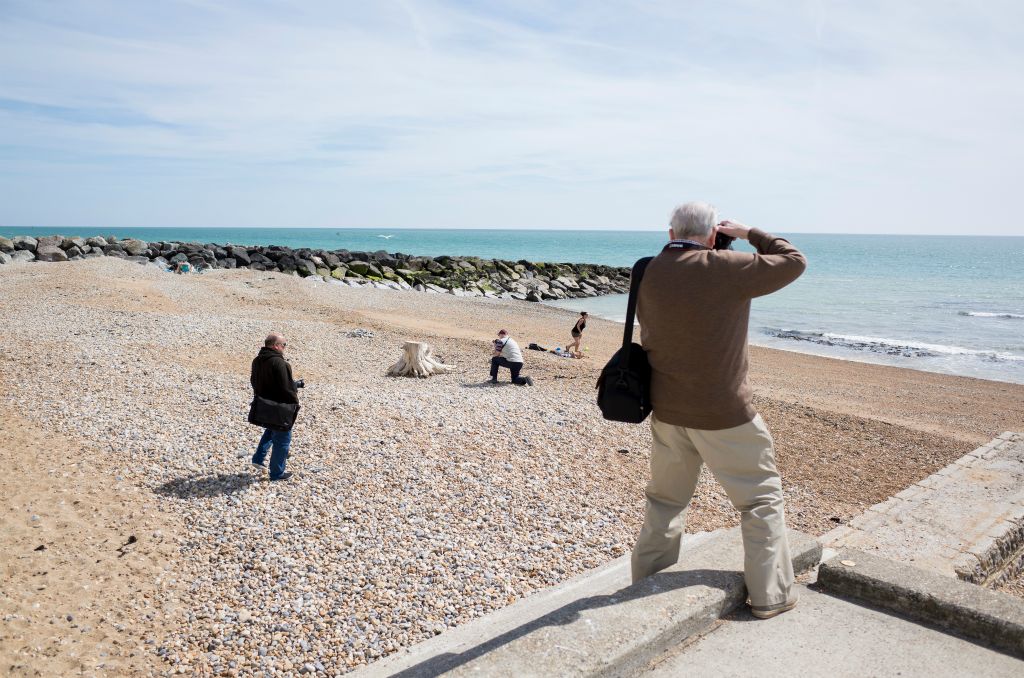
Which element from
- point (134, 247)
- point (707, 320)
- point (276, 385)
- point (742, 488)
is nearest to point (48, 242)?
point (134, 247)

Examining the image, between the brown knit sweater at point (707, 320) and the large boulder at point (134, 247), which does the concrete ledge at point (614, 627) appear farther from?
the large boulder at point (134, 247)

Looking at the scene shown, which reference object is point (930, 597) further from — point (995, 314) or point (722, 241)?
point (995, 314)

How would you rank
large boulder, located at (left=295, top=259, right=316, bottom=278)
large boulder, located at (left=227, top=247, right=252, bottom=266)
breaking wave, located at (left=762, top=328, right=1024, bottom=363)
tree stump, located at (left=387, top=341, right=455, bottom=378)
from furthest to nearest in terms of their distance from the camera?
1. large boulder, located at (left=227, top=247, right=252, bottom=266)
2. large boulder, located at (left=295, top=259, right=316, bottom=278)
3. breaking wave, located at (left=762, top=328, right=1024, bottom=363)
4. tree stump, located at (left=387, top=341, right=455, bottom=378)

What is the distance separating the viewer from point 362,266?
37500 millimetres

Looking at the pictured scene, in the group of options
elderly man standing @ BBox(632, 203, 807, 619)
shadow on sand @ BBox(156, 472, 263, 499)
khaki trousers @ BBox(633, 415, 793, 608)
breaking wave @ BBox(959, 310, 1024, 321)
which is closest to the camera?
elderly man standing @ BBox(632, 203, 807, 619)

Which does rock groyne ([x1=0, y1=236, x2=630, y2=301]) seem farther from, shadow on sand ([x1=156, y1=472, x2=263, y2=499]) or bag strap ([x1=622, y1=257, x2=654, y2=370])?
bag strap ([x1=622, y1=257, x2=654, y2=370])

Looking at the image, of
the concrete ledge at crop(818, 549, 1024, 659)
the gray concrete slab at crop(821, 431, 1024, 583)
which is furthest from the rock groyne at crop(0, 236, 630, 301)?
the concrete ledge at crop(818, 549, 1024, 659)

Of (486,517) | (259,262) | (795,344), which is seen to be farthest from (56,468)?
(259,262)

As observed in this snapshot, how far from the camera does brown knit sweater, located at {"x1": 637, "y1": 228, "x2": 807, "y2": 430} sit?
3.13 metres

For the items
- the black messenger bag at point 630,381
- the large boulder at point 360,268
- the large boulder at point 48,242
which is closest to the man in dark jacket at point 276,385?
the black messenger bag at point 630,381

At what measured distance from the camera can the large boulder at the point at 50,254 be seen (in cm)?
3359

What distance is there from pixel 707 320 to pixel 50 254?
1497 inches

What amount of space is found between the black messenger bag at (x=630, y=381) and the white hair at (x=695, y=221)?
0.21 m

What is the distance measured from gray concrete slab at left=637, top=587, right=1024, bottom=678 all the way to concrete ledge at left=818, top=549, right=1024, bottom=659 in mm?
83
